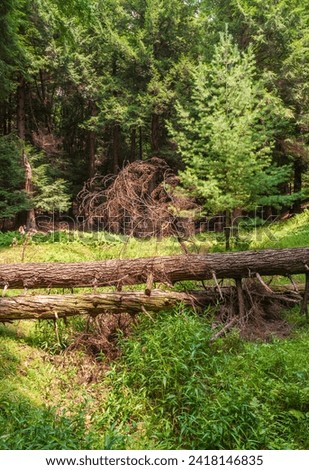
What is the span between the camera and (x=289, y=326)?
6.76 metres

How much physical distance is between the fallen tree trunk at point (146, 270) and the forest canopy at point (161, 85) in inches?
172

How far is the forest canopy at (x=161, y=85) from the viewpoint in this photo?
12.0m

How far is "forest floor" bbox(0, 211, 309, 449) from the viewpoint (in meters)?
3.68

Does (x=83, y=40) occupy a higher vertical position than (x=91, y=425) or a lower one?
higher

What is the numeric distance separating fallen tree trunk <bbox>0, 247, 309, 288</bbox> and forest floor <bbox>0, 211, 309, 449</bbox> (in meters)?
0.81

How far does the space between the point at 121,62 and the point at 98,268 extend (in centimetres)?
1580

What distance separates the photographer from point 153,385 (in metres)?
4.74

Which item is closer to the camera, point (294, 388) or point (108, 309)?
point (294, 388)

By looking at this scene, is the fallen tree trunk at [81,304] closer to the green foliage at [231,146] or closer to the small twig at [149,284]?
the small twig at [149,284]

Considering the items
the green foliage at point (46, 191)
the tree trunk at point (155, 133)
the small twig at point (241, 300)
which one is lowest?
the small twig at point (241, 300)

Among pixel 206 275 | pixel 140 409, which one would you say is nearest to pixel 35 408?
pixel 140 409

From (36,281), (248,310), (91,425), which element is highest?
(36,281)

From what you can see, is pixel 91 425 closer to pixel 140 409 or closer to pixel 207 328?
pixel 140 409

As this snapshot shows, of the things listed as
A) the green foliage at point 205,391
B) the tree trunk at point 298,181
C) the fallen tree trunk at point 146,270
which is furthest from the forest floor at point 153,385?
the tree trunk at point 298,181
